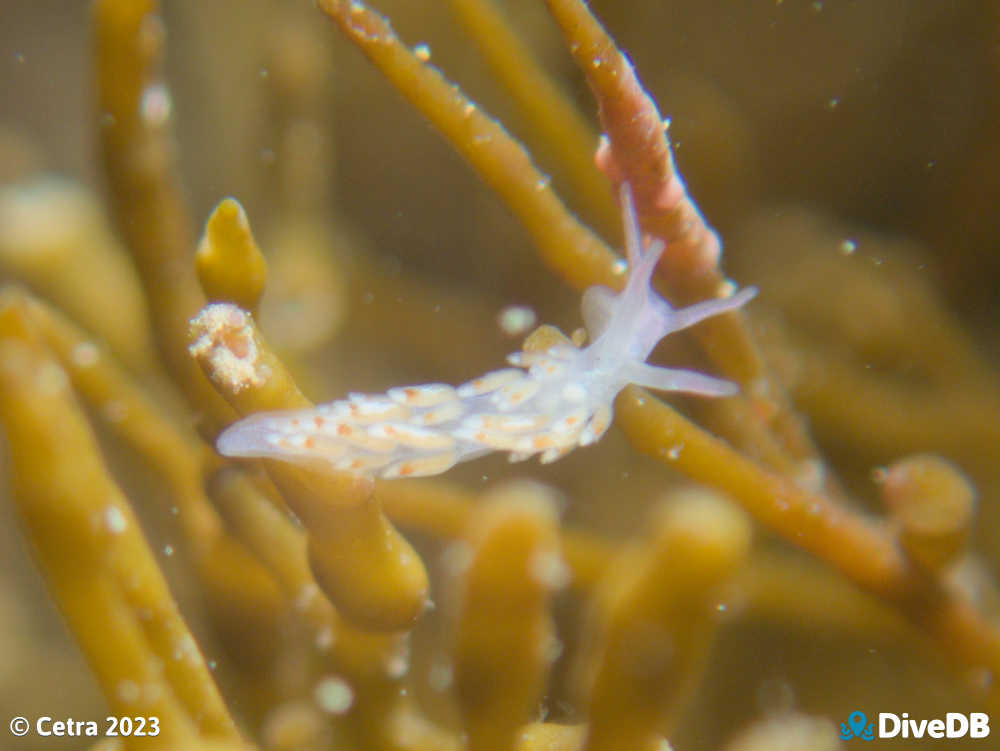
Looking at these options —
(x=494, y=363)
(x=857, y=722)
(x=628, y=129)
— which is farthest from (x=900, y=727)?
(x=628, y=129)

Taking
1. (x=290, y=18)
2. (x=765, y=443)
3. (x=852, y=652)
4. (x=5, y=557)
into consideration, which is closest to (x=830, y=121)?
(x=765, y=443)

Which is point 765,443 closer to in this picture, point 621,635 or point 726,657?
point 621,635

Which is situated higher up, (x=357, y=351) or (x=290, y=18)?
(x=290, y=18)

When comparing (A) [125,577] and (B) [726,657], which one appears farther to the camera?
(B) [726,657]

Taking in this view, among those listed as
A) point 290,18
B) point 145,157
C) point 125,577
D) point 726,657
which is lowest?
point 125,577

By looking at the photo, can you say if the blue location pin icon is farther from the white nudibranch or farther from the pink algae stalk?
the pink algae stalk

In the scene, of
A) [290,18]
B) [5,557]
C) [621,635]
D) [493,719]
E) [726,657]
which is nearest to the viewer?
[621,635]
